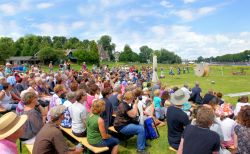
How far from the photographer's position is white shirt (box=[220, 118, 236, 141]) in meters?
6.56

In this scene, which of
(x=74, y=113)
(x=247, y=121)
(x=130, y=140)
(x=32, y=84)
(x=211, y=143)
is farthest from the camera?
(x=32, y=84)

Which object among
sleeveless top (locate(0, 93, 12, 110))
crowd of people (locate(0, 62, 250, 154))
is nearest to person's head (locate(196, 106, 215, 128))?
crowd of people (locate(0, 62, 250, 154))

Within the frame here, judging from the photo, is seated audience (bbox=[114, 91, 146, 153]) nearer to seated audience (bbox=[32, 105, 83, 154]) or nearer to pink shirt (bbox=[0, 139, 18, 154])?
seated audience (bbox=[32, 105, 83, 154])

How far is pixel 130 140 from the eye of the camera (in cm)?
799

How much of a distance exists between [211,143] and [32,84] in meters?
8.34

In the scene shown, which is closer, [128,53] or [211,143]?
[211,143]

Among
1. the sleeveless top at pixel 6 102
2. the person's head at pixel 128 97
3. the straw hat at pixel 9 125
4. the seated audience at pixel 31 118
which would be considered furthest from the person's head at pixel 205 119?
the sleeveless top at pixel 6 102

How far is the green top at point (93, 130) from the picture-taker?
18.5 ft

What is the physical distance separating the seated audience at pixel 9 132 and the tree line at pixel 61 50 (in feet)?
214

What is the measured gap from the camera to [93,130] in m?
5.71

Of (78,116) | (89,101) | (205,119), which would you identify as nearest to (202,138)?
(205,119)

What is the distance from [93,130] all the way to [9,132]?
2.58 metres

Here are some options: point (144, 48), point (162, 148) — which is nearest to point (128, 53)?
point (144, 48)

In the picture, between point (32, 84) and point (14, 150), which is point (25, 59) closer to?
point (32, 84)
